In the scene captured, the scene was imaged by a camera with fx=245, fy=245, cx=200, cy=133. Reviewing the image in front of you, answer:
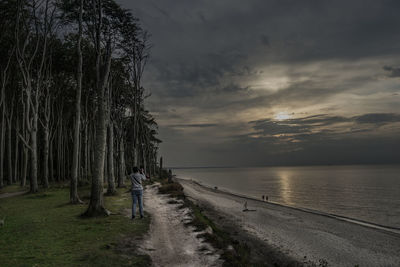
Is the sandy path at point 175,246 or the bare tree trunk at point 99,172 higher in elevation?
the bare tree trunk at point 99,172

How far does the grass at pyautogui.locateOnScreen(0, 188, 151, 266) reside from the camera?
22.6 ft

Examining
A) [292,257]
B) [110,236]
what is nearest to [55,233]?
[110,236]

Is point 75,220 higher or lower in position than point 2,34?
lower

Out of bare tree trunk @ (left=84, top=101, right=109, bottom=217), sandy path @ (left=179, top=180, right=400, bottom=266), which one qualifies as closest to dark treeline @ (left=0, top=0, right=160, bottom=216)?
bare tree trunk @ (left=84, top=101, right=109, bottom=217)

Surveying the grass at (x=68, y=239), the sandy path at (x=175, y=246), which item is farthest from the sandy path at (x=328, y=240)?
the grass at (x=68, y=239)

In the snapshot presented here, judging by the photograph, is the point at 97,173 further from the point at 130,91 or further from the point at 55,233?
the point at 130,91

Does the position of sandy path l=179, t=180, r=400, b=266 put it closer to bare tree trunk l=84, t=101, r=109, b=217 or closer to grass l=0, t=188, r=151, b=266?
grass l=0, t=188, r=151, b=266

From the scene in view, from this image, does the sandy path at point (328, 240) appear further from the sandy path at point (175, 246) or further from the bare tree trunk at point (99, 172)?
the bare tree trunk at point (99, 172)

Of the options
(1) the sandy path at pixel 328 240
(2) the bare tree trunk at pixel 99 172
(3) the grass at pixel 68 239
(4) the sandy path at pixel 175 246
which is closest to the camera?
(3) the grass at pixel 68 239

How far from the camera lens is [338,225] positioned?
65.2ft

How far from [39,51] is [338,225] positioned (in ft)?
109

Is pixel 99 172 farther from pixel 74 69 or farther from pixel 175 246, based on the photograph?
pixel 74 69

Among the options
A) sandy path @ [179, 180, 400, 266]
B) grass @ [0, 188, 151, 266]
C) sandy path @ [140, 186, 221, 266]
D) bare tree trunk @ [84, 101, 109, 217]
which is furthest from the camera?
bare tree trunk @ [84, 101, 109, 217]

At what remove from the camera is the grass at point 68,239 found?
689 cm
